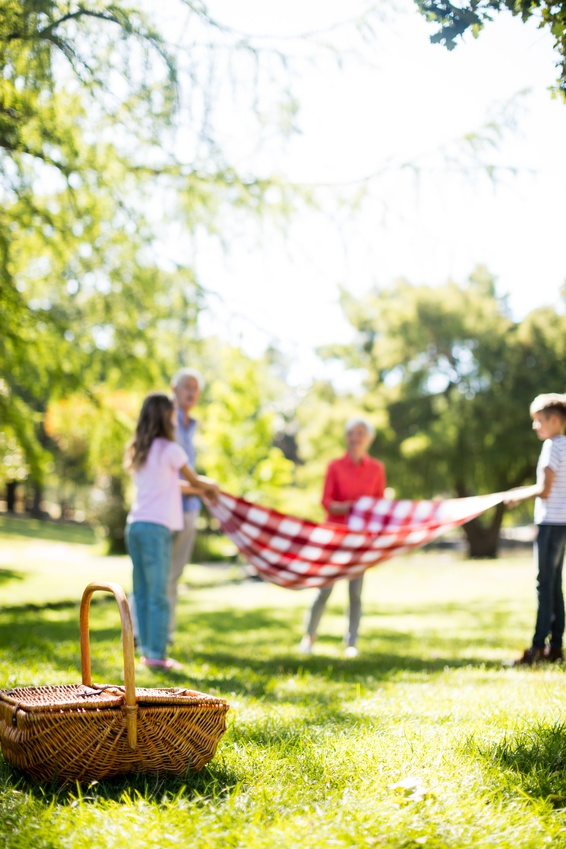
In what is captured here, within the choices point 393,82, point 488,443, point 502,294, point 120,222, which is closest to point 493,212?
point 393,82

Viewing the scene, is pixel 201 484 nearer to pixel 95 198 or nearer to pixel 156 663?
pixel 156 663

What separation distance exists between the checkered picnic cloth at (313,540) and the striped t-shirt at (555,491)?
614 millimetres

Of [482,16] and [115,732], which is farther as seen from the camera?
[482,16]

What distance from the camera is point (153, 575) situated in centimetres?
454

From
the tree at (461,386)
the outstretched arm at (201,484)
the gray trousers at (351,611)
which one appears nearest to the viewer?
the outstretched arm at (201,484)

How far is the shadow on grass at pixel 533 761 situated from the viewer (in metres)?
2.24

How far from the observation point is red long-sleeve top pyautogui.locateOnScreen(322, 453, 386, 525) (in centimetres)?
600

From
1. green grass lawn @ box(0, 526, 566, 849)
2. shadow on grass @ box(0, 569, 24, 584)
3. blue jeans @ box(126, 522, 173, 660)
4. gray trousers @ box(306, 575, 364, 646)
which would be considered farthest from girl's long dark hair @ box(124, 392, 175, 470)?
shadow on grass @ box(0, 569, 24, 584)

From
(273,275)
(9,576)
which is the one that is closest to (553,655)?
(273,275)

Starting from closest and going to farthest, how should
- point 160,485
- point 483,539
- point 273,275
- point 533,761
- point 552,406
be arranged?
1. point 533,761
2. point 160,485
3. point 552,406
4. point 273,275
5. point 483,539

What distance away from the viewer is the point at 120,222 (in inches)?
280

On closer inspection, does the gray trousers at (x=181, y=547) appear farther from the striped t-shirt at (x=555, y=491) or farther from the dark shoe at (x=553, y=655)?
the dark shoe at (x=553, y=655)

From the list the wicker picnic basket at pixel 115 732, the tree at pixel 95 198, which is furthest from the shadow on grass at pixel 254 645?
the tree at pixel 95 198

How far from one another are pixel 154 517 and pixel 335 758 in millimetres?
2297
